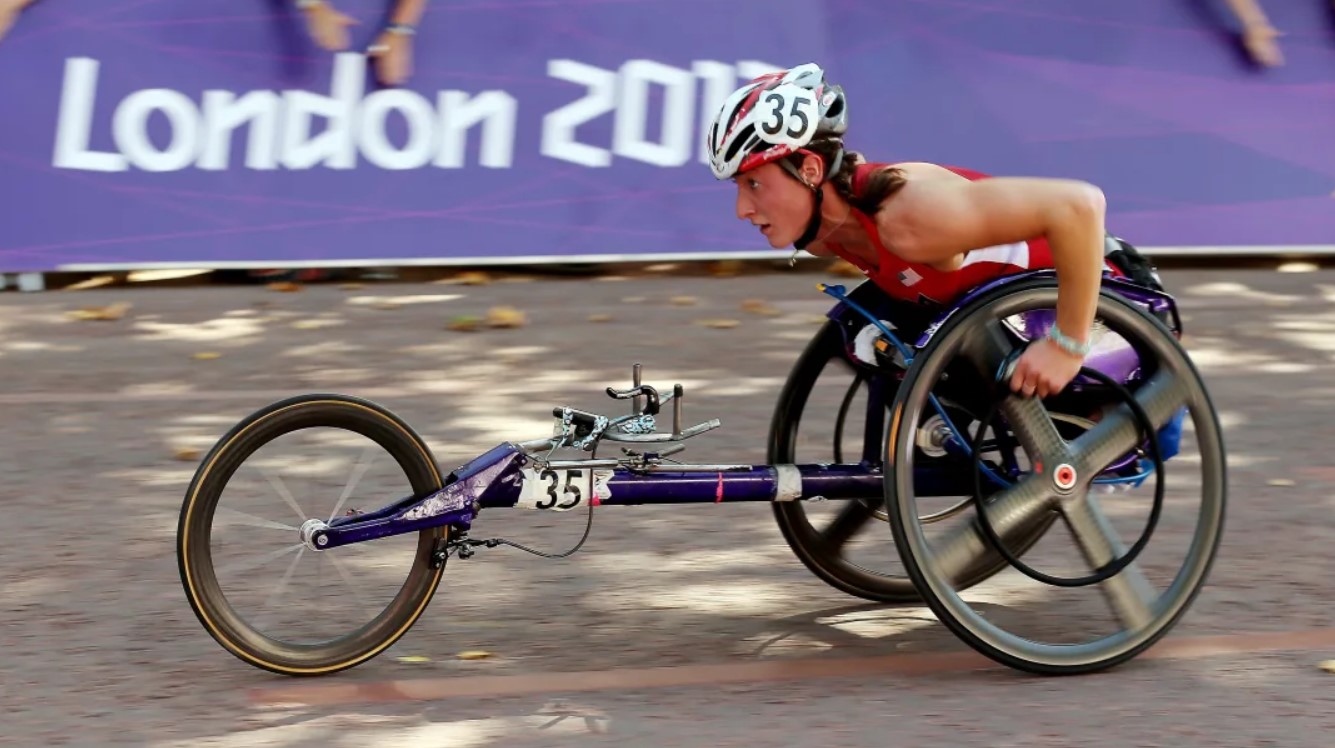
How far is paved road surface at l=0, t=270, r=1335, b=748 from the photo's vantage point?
4.09m

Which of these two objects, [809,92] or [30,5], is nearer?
[809,92]

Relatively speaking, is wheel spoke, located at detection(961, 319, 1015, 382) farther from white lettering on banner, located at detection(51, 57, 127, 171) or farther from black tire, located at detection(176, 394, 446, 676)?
white lettering on banner, located at detection(51, 57, 127, 171)

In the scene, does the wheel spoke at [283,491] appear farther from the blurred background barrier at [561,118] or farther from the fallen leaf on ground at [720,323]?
the blurred background barrier at [561,118]

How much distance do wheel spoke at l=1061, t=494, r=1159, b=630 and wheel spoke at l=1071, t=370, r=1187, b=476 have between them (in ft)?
0.31

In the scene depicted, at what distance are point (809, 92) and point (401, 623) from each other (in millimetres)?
1552

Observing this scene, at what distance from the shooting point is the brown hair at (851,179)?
4.21 metres

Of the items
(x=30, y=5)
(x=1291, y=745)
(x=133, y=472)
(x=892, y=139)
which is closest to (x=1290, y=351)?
(x=892, y=139)

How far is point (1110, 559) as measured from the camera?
4359mm

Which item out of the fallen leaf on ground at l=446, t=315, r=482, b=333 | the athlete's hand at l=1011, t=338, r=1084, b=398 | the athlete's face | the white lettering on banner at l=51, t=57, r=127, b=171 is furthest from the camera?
the white lettering on banner at l=51, t=57, r=127, b=171

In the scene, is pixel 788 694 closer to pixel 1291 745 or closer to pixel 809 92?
pixel 1291 745

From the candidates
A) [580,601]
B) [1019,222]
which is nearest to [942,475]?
[1019,222]

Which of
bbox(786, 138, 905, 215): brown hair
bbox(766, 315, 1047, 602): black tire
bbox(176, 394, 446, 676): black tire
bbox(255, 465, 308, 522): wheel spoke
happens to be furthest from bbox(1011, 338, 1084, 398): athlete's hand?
bbox(255, 465, 308, 522): wheel spoke

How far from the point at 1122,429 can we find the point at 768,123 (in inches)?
42.7

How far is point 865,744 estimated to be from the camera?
13.0 ft
